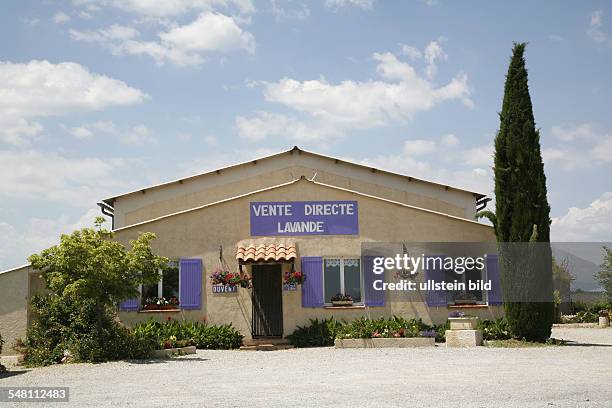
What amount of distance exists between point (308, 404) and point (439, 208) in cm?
1618

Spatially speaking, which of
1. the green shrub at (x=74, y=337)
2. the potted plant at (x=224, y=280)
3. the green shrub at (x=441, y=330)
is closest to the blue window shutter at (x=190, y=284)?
the potted plant at (x=224, y=280)

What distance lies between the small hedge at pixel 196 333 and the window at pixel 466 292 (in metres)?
6.11

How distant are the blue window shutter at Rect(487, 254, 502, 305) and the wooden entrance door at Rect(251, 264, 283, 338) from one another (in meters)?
6.01

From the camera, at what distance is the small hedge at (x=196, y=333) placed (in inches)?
708

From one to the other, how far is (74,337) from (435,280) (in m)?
9.85

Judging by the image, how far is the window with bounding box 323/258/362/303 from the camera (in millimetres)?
19328

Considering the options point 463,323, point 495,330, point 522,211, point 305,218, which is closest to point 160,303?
point 305,218

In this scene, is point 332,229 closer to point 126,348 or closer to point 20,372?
point 126,348

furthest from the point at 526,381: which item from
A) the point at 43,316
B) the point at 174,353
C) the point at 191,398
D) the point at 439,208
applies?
the point at 439,208

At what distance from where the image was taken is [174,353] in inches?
640

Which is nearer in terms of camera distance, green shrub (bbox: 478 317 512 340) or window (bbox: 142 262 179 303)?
green shrub (bbox: 478 317 512 340)

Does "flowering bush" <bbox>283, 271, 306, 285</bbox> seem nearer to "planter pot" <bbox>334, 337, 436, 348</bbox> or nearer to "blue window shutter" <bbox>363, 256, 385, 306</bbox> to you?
"blue window shutter" <bbox>363, 256, 385, 306</bbox>

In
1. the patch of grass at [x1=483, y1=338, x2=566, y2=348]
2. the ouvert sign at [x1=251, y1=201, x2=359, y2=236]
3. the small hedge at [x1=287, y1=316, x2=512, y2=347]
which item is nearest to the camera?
the patch of grass at [x1=483, y1=338, x2=566, y2=348]

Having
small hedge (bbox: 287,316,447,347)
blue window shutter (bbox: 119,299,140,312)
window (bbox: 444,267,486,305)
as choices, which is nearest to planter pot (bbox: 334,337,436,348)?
small hedge (bbox: 287,316,447,347)
